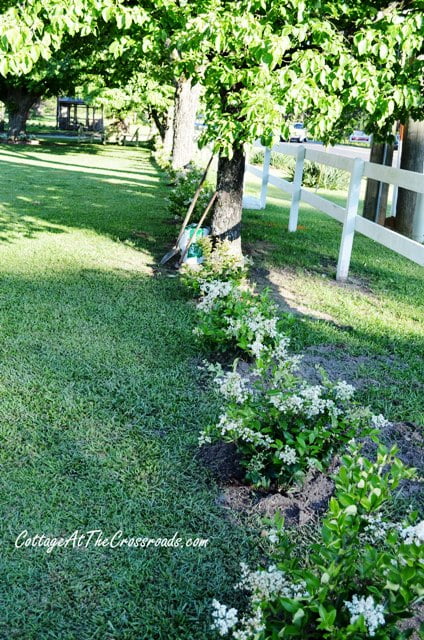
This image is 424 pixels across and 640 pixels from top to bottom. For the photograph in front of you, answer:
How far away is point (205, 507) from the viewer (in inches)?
125

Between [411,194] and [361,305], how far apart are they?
426 centimetres

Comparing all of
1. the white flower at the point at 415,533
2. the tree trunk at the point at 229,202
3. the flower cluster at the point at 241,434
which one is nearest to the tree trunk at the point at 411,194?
the tree trunk at the point at 229,202

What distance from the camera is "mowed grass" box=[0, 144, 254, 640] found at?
102 inches

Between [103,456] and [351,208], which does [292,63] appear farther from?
[103,456]

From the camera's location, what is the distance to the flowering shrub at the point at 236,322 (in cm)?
451

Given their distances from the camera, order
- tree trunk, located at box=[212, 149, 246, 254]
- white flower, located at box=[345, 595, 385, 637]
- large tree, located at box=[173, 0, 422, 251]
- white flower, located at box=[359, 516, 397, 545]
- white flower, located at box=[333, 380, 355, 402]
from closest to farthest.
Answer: white flower, located at box=[345, 595, 385, 637], white flower, located at box=[359, 516, 397, 545], white flower, located at box=[333, 380, 355, 402], large tree, located at box=[173, 0, 422, 251], tree trunk, located at box=[212, 149, 246, 254]

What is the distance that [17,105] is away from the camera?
1182 inches

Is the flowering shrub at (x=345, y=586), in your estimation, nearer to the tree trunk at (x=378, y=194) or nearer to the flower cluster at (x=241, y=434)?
the flower cluster at (x=241, y=434)

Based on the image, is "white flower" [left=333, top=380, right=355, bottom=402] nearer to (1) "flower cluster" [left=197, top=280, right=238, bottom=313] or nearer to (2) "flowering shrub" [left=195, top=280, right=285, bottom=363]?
(2) "flowering shrub" [left=195, top=280, right=285, bottom=363]

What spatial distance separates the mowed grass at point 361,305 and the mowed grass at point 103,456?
1.14 metres

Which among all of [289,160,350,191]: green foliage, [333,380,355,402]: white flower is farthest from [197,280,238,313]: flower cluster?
[289,160,350,191]: green foliage

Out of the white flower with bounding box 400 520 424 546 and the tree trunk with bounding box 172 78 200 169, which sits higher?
the tree trunk with bounding box 172 78 200 169

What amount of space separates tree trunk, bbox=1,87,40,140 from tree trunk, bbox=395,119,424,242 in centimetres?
2406

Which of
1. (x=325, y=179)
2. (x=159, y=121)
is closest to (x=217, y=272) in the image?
(x=325, y=179)
